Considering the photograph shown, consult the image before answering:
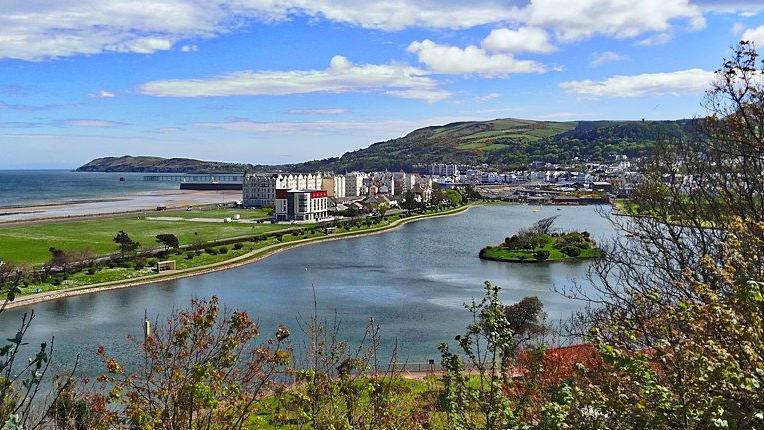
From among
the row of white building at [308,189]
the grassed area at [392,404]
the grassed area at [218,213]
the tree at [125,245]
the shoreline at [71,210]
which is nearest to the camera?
the grassed area at [392,404]

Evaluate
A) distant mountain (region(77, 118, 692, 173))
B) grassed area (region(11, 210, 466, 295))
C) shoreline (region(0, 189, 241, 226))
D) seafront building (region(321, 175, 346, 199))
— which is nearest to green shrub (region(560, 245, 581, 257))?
grassed area (region(11, 210, 466, 295))

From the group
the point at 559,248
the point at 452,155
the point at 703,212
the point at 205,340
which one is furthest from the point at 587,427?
the point at 452,155

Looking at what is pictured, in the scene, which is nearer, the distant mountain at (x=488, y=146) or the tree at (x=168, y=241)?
the tree at (x=168, y=241)

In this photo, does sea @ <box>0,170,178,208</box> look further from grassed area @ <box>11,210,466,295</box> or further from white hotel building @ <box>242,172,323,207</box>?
grassed area @ <box>11,210,466,295</box>

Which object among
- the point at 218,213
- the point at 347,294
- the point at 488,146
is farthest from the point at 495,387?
the point at 488,146

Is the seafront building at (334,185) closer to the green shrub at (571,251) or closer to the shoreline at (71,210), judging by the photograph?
the shoreline at (71,210)

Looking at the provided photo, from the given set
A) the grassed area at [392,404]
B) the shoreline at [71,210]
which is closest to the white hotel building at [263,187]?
the shoreline at [71,210]

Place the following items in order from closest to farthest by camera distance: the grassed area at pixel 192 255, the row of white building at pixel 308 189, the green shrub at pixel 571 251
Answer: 1. the grassed area at pixel 192 255
2. the green shrub at pixel 571 251
3. the row of white building at pixel 308 189
